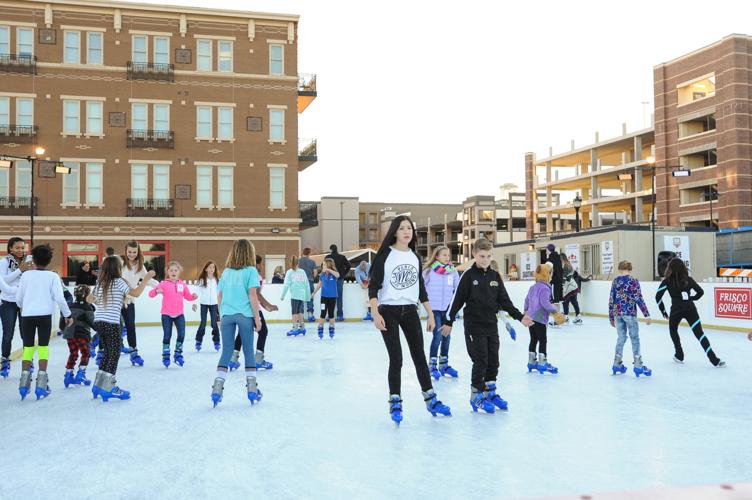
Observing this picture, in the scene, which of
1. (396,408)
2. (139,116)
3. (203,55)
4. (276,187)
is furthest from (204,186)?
(396,408)

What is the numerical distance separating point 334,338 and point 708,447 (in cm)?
984

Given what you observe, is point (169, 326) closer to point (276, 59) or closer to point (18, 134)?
point (18, 134)

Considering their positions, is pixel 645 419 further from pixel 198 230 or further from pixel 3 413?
pixel 198 230

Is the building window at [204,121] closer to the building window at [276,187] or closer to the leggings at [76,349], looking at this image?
the building window at [276,187]

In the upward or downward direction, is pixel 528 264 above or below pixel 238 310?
above

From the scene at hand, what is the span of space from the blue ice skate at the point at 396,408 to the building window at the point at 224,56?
2936 centimetres

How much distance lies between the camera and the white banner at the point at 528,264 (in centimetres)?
3488

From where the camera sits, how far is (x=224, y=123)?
32.3 metres

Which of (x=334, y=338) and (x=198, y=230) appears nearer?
(x=334, y=338)

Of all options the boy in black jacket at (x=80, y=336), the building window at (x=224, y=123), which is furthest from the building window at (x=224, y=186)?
the boy in black jacket at (x=80, y=336)

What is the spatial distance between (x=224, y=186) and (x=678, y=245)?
826 inches

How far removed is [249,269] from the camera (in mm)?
6531

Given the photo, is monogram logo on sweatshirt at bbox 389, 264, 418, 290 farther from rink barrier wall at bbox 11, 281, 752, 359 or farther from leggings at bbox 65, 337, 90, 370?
rink barrier wall at bbox 11, 281, 752, 359

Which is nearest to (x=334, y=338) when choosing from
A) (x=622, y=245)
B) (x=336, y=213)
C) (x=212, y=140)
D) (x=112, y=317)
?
(x=112, y=317)
